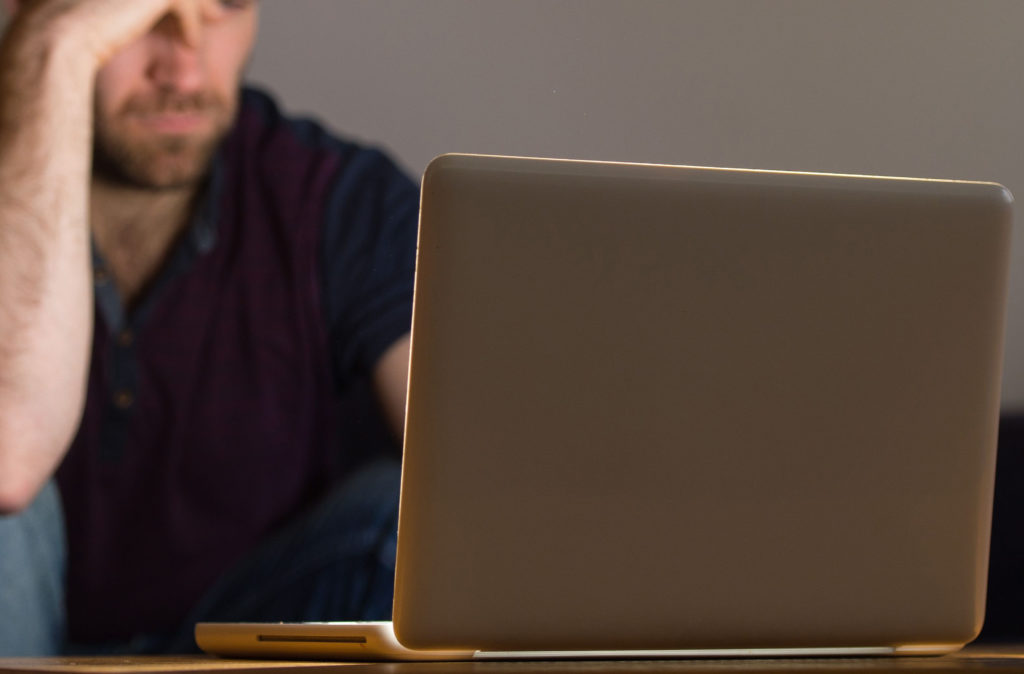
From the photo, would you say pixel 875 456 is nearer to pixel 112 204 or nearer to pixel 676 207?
pixel 676 207

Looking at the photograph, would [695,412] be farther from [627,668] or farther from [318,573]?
[318,573]

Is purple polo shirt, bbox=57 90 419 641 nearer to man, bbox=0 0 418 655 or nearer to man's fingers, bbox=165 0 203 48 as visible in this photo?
man, bbox=0 0 418 655

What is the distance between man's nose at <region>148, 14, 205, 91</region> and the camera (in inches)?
75.6

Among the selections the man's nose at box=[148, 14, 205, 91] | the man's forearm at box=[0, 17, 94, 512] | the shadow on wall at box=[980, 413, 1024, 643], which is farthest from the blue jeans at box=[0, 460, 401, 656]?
the shadow on wall at box=[980, 413, 1024, 643]

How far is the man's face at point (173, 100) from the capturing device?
190 cm

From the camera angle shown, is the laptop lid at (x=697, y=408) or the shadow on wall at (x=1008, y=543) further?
the shadow on wall at (x=1008, y=543)

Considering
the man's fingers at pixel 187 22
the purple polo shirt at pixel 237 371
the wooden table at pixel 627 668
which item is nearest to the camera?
the wooden table at pixel 627 668

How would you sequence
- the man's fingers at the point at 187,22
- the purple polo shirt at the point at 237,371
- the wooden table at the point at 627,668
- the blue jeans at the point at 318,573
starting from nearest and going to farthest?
the wooden table at the point at 627,668 → the blue jeans at the point at 318,573 → the purple polo shirt at the point at 237,371 → the man's fingers at the point at 187,22

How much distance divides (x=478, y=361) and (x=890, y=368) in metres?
0.25

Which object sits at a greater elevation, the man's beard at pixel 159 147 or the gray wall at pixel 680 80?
the gray wall at pixel 680 80

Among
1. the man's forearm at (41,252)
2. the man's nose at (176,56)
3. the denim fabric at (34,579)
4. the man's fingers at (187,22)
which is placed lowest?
the denim fabric at (34,579)

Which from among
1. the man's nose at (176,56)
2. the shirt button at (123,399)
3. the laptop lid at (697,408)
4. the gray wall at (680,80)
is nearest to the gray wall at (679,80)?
the gray wall at (680,80)

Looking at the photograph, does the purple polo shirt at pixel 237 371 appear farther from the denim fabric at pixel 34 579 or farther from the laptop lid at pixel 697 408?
the laptop lid at pixel 697 408

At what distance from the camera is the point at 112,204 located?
6.28 ft
